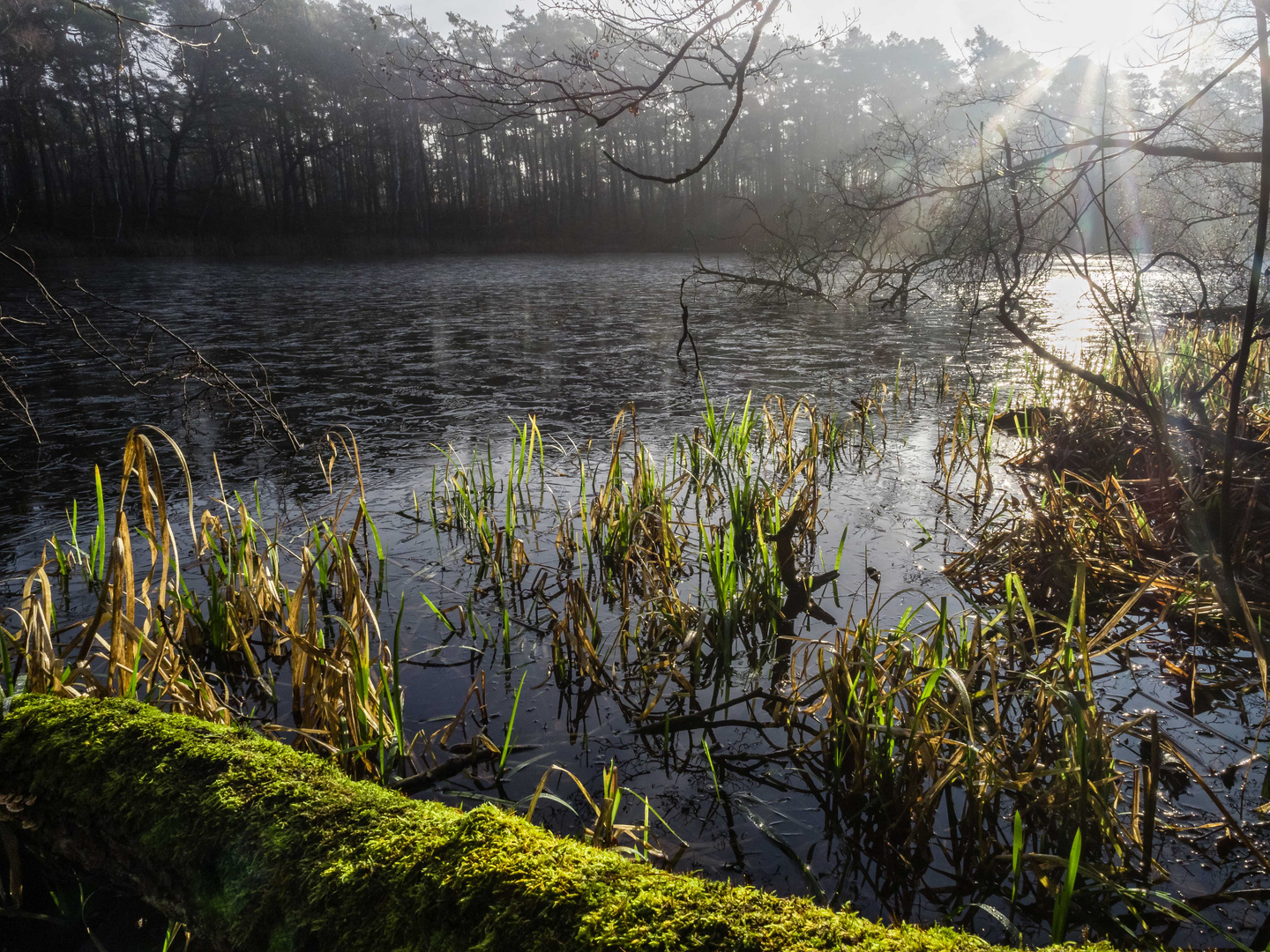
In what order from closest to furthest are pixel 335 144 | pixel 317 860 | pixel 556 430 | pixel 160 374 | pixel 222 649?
pixel 317 860 → pixel 222 649 → pixel 160 374 → pixel 556 430 → pixel 335 144

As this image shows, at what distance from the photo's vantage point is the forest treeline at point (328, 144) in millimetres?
39500

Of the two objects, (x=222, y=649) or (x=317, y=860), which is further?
(x=222, y=649)

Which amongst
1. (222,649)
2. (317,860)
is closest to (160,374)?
(222,649)

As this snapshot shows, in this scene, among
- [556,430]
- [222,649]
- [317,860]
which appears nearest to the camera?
[317,860]

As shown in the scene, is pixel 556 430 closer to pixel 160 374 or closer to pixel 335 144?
pixel 160 374

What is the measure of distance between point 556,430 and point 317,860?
22.4ft

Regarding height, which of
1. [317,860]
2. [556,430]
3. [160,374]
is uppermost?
[160,374]

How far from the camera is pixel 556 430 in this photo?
8.19m

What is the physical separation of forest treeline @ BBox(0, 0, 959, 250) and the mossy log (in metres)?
34.0

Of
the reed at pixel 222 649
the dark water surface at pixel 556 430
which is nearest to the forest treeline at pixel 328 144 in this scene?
the dark water surface at pixel 556 430

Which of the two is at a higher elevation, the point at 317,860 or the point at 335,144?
the point at 335,144

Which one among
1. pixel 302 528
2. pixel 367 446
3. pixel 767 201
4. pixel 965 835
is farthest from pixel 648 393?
pixel 767 201

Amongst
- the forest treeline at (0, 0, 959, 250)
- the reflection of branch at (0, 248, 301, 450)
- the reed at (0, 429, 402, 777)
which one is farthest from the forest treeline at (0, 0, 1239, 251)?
the reed at (0, 429, 402, 777)

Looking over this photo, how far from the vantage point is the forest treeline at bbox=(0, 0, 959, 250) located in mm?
39500
